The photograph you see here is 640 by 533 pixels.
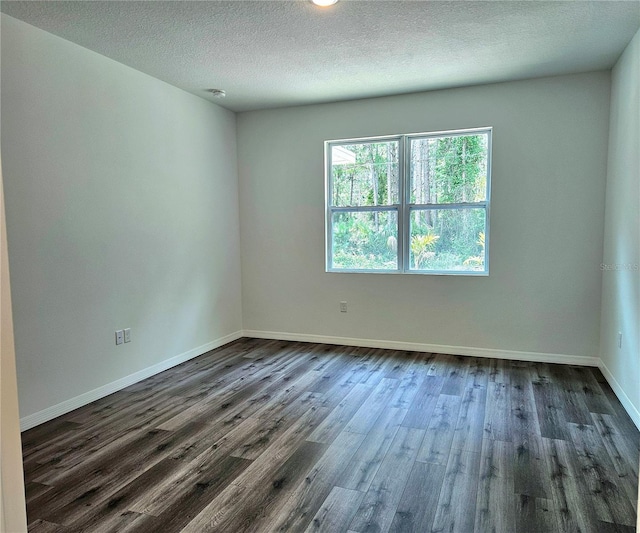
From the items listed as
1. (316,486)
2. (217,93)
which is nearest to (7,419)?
(316,486)

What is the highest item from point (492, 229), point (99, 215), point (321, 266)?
point (99, 215)

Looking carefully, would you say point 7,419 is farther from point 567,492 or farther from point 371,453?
point 567,492

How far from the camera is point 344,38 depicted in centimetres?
305

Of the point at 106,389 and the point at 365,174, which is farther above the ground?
the point at 365,174

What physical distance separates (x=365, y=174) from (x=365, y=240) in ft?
2.32

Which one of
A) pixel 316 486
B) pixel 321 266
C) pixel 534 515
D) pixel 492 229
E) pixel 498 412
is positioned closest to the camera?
pixel 534 515

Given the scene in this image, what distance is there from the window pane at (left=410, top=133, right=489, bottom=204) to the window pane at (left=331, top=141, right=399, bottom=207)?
222 mm

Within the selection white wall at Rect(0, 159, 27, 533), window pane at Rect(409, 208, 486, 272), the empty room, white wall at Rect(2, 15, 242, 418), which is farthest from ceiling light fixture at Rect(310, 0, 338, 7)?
window pane at Rect(409, 208, 486, 272)

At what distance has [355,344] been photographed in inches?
188

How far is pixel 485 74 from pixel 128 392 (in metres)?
4.00

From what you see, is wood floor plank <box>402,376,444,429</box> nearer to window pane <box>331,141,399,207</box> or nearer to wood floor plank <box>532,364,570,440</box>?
wood floor plank <box>532,364,570,440</box>

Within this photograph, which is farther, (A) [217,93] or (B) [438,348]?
(B) [438,348]

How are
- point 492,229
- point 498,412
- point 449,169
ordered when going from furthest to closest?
point 449,169, point 492,229, point 498,412

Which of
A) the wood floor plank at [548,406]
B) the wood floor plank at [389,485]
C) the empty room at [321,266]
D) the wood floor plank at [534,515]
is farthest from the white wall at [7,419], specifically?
the wood floor plank at [548,406]
